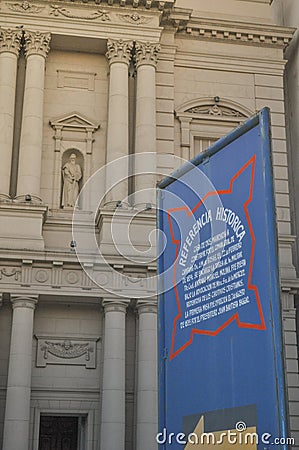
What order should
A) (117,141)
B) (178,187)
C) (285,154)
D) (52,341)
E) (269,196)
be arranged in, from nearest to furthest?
1. (269,196)
2. (178,187)
3. (52,341)
4. (117,141)
5. (285,154)

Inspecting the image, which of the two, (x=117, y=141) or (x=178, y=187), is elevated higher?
(x=117, y=141)

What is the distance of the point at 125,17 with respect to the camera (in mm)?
23234

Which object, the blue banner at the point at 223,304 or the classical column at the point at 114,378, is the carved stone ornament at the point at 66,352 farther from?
the blue banner at the point at 223,304

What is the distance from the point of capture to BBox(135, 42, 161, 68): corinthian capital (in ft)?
75.5

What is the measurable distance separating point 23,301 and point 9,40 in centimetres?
863

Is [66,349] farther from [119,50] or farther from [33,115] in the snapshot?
[119,50]

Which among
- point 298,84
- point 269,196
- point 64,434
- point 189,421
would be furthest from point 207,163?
point 298,84

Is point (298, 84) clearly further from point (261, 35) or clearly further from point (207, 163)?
point (207, 163)

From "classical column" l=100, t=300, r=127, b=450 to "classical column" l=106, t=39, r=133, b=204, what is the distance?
139 inches

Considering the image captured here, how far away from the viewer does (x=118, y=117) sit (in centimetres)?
2222

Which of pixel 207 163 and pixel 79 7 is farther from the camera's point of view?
pixel 79 7

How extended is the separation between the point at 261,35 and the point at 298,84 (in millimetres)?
2194

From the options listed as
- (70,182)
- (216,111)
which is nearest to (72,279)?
(70,182)

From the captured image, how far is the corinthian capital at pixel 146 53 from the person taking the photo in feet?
75.5
